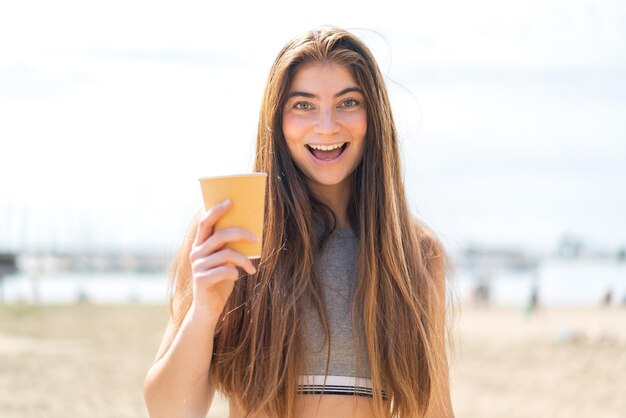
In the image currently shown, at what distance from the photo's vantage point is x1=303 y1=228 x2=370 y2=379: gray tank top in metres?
2.58

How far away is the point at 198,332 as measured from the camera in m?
2.25

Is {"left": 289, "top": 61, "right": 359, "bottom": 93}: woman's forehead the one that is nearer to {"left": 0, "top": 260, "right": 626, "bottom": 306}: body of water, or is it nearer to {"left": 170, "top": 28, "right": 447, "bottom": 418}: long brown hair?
{"left": 170, "top": 28, "right": 447, "bottom": 418}: long brown hair

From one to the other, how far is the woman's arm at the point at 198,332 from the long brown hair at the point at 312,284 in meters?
0.16

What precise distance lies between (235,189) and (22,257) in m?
50.4

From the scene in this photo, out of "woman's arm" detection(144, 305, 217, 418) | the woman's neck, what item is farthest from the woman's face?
"woman's arm" detection(144, 305, 217, 418)

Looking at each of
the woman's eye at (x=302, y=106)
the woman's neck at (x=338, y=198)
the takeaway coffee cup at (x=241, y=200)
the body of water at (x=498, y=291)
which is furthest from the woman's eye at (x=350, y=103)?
the body of water at (x=498, y=291)

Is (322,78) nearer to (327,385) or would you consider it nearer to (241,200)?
(241,200)

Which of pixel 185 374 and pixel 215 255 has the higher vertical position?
pixel 215 255

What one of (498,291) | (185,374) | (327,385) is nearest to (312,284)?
(327,385)

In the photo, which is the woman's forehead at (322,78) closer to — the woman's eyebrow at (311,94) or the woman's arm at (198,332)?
the woman's eyebrow at (311,94)

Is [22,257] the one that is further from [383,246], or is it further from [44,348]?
[383,246]

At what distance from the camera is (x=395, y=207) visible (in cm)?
275

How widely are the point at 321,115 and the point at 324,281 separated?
1.76 feet

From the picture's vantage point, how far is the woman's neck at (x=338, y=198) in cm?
279
